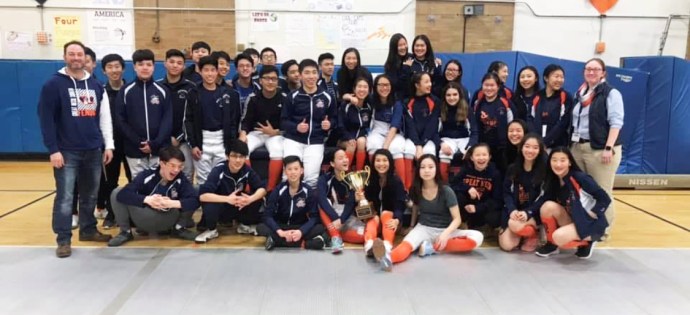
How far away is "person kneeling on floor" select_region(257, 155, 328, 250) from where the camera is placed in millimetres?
4082

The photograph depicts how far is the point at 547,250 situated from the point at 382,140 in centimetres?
173

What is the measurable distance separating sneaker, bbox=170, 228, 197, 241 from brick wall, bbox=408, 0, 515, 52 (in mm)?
6100

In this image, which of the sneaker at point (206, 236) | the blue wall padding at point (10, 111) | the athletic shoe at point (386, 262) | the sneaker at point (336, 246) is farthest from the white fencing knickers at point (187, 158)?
the blue wall padding at point (10, 111)

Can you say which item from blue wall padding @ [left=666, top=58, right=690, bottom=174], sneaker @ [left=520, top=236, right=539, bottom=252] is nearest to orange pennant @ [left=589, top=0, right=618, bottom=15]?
blue wall padding @ [left=666, top=58, right=690, bottom=174]

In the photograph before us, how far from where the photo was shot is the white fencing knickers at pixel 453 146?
189 inches

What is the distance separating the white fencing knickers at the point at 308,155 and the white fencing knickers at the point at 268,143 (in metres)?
0.06

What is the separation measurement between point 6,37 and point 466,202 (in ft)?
27.6

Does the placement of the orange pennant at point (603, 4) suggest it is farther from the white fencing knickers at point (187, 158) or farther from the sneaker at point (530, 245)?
the white fencing knickers at point (187, 158)

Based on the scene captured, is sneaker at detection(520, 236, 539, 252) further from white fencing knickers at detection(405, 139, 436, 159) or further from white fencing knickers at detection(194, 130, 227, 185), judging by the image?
white fencing knickers at detection(194, 130, 227, 185)

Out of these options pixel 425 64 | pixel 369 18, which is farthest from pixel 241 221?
pixel 369 18

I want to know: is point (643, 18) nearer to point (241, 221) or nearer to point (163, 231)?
point (241, 221)

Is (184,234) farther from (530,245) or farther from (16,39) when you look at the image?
(16,39)

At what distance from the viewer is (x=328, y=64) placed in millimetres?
5324

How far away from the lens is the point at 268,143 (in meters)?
4.84
